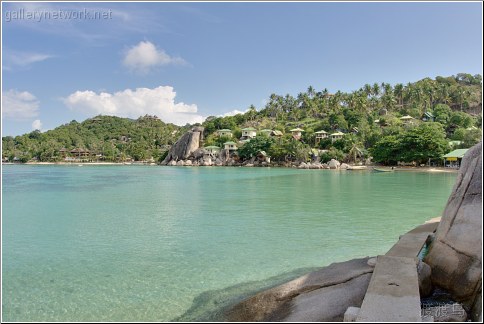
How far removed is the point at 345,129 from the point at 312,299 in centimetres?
8088

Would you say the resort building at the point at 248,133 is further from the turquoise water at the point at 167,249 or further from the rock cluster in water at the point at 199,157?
the turquoise water at the point at 167,249

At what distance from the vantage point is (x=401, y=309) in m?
4.12

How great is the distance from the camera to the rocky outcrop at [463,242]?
5074mm

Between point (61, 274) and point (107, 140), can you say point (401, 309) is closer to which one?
point (61, 274)

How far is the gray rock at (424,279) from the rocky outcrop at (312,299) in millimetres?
756

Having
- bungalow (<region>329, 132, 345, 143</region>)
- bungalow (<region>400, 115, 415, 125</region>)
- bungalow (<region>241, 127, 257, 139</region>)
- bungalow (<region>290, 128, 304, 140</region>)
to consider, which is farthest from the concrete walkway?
bungalow (<region>241, 127, 257, 139</region>)

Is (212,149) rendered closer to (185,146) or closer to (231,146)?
(231,146)

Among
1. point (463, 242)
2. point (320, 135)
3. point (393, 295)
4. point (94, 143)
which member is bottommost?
point (393, 295)

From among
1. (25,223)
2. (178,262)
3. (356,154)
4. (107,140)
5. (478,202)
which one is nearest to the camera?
(478,202)

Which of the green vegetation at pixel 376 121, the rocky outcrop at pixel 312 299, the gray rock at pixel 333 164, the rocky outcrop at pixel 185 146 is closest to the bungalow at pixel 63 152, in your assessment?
the rocky outcrop at pixel 185 146

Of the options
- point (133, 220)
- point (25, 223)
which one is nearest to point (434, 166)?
point (133, 220)

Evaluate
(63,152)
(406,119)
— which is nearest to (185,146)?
(63,152)

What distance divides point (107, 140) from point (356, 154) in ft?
340

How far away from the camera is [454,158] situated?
50719 mm
